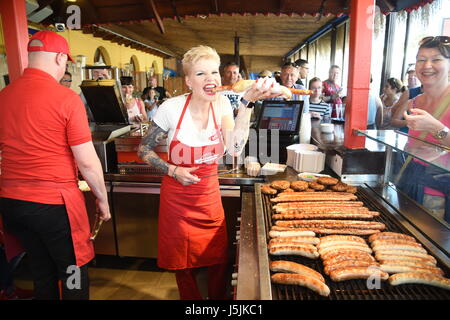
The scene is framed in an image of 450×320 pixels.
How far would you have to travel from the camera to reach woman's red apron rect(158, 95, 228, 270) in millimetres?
2148

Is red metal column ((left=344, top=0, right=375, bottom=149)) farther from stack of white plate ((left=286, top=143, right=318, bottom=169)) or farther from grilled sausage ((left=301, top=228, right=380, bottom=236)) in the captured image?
grilled sausage ((left=301, top=228, right=380, bottom=236))

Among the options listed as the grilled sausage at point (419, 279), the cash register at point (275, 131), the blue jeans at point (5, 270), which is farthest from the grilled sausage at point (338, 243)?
the blue jeans at point (5, 270)

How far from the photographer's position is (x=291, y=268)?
4.51 ft

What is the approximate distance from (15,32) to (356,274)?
3.40 meters

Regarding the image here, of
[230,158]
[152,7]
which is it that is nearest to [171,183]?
[230,158]

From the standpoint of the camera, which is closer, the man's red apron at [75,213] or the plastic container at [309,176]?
the man's red apron at [75,213]

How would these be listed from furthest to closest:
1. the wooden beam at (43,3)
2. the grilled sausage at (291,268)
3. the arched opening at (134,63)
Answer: the arched opening at (134,63) → the wooden beam at (43,3) → the grilled sausage at (291,268)

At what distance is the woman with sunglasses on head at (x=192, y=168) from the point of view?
211 centimetres

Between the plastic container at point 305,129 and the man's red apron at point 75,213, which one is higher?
the plastic container at point 305,129

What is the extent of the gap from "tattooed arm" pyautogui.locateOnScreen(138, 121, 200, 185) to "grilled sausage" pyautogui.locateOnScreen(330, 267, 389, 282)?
1.03 m

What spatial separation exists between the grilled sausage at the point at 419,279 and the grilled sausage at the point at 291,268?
29cm

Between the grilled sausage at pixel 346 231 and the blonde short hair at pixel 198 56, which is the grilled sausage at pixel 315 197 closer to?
the grilled sausage at pixel 346 231

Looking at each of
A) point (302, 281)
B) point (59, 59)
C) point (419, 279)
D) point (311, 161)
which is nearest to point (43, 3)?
point (59, 59)
